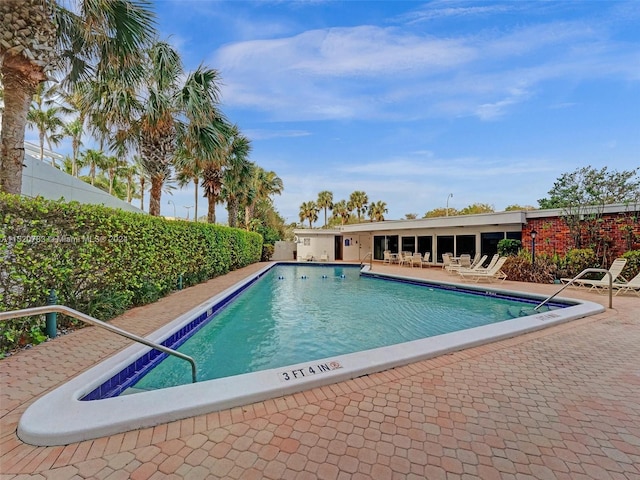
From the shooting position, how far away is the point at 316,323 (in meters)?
7.33

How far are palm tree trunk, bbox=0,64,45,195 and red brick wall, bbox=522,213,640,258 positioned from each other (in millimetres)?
17590

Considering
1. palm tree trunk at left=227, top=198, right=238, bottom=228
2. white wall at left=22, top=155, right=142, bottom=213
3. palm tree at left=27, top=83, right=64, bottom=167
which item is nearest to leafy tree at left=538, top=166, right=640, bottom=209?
white wall at left=22, top=155, right=142, bottom=213

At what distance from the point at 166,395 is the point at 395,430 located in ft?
7.34

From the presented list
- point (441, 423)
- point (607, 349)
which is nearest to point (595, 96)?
point (607, 349)

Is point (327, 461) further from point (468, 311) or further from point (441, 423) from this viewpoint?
point (468, 311)

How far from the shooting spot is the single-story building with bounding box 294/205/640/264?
11.3 metres

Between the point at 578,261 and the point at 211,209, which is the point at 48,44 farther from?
the point at 578,261

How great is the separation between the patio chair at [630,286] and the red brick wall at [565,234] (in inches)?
96.2

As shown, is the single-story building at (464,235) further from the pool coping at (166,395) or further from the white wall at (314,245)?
the pool coping at (166,395)

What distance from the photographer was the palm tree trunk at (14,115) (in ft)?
17.8

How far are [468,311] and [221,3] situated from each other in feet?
39.0

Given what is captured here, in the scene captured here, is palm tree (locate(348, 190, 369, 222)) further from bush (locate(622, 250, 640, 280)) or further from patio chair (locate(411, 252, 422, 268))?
bush (locate(622, 250, 640, 280))

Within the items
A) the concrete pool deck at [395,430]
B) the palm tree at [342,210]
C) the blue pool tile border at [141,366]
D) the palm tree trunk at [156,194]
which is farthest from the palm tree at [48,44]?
the palm tree at [342,210]

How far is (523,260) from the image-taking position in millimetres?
12734
